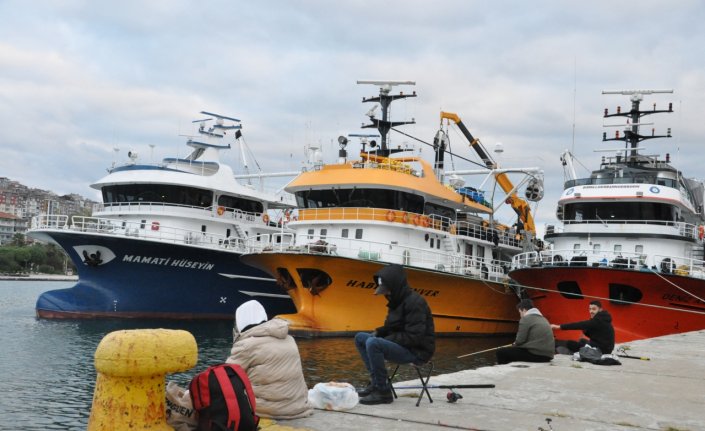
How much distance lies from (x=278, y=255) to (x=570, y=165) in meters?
13.1

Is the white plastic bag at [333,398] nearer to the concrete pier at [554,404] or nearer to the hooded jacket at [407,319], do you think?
the concrete pier at [554,404]

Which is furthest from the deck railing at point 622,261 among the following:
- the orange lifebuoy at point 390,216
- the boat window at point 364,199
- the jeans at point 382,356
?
the jeans at point 382,356

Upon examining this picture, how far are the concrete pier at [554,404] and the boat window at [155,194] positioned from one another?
22.3m

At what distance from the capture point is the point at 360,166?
25.7 meters

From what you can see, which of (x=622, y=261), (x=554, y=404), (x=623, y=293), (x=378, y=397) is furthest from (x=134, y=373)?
(x=622, y=261)

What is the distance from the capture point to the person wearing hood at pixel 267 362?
582 cm

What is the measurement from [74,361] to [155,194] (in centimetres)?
1308

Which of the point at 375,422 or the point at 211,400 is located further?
the point at 375,422

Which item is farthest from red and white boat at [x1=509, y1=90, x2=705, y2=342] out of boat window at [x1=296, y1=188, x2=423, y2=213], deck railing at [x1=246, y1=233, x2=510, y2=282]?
boat window at [x1=296, y1=188, x2=423, y2=213]

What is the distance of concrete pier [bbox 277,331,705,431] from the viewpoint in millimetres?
6086

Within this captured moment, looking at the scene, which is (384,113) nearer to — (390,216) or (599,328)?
(390,216)

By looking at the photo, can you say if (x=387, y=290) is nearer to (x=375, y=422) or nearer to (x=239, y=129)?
(x=375, y=422)

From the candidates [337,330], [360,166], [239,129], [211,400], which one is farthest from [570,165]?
[211,400]

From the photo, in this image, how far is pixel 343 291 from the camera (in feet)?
73.0
